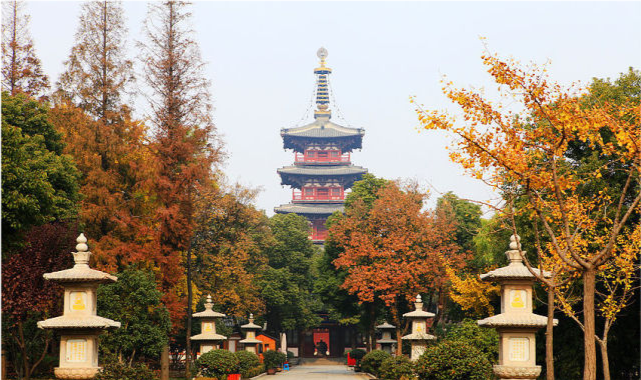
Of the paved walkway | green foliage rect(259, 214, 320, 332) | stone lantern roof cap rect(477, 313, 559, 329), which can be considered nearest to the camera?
stone lantern roof cap rect(477, 313, 559, 329)

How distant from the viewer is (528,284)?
17516 millimetres

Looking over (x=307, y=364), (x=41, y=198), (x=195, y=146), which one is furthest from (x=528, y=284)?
(x=307, y=364)

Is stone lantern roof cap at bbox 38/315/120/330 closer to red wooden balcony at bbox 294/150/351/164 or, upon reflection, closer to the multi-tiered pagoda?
the multi-tiered pagoda

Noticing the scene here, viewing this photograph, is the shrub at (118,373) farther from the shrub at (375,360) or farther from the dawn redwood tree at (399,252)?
the dawn redwood tree at (399,252)

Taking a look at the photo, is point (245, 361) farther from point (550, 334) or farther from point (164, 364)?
point (550, 334)

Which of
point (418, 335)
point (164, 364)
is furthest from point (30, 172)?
point (418, 335)

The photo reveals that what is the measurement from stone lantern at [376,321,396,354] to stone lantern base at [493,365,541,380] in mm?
21457

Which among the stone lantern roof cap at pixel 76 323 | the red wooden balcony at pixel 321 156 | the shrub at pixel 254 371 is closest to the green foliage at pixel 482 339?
the stone lantern roof cap at pixel 76 323

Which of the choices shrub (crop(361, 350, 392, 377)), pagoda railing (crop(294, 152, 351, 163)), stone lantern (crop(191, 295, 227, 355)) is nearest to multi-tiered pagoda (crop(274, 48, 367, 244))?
pagoda railing (crop(294, 152, 351, 163))

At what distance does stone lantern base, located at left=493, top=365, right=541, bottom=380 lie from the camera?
1716cm

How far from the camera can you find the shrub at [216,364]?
97.0 feet

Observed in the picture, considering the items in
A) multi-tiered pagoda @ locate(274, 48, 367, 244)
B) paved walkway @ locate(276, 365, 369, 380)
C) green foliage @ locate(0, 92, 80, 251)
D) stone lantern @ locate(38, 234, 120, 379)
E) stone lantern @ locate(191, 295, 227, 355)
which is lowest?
paved walkway @ locate(276, 365, 369, 380)

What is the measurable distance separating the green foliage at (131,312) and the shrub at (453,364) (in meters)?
10.2

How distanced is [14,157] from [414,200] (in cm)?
2386
